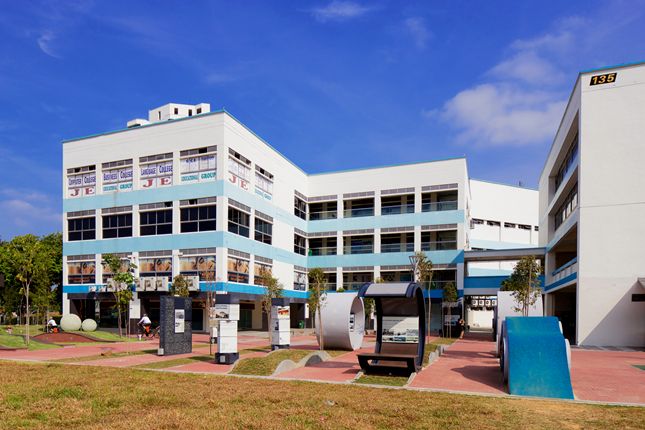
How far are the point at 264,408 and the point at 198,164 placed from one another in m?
33.7

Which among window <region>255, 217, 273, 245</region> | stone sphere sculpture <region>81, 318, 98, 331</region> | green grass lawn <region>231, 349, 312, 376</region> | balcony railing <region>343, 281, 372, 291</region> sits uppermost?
window <region>255, 217, 273, 245</region>

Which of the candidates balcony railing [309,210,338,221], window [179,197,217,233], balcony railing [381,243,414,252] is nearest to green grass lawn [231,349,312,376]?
window [179,197,217,233]

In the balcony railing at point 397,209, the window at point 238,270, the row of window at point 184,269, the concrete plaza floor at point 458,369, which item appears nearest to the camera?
the concrete plaza floor at point 458,369

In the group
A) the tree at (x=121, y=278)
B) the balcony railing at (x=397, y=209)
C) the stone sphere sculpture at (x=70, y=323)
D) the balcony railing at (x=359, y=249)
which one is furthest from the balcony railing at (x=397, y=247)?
the stone sphere sculpture at (x=70, y=323)

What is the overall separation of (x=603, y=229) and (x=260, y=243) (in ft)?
85.5

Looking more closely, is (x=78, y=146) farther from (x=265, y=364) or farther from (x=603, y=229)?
(x=603, y=229)

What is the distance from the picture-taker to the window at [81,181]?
46344mm

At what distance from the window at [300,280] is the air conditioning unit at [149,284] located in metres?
15.4

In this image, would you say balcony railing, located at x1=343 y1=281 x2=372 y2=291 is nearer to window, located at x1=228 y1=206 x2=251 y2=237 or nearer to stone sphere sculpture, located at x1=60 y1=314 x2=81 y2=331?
window, located at x1=228 y1=206 x2=251 y2=237

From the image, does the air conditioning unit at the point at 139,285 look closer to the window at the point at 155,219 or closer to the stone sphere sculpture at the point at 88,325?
the window at the point at 155,219

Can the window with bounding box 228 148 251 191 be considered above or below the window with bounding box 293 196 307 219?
above

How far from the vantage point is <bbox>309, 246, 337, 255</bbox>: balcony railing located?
56062 millimetres

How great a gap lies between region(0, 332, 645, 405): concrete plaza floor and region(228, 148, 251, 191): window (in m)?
18.6

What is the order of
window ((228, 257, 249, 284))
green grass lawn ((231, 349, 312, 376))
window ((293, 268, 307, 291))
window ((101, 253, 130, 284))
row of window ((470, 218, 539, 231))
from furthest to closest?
1. row of window ((470, 218, 539, 231))
2. window ((293, 268, 307, 291))
3. window ((101, 253, 130, 284))
4. window ((228, 257, 249, 284))
5. green grass lawn ((231, 349, 312, 376))
